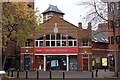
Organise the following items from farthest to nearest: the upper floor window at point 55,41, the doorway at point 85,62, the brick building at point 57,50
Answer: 1. the upper floor window at point 55,41
2. the brick building at point 57,50
3. the doorway at point 85,62

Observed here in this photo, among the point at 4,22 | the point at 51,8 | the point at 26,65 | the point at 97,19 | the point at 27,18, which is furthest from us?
the point at 51,8

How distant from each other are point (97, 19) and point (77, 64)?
85.9 ft

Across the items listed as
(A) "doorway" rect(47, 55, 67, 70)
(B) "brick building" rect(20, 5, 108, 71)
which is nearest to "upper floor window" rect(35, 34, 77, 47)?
(B) "brick building" rect(20, 5, 108, 71)

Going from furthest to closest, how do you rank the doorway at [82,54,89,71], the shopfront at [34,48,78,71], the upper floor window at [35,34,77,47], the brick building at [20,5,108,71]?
1. the upper floor window at [35,34,77,47]
2. the shopfront at [34,48,78,71]
3. the brick building at [20,5,108,71]
4. the doorway at [82,54,89,71]

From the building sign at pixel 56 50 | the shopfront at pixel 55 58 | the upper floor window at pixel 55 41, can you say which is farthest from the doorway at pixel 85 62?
the upper floor window at pixel 55 41

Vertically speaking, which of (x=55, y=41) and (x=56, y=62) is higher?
(x=55, y=41)

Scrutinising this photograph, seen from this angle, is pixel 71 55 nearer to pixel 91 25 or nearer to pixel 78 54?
pixel 78 54

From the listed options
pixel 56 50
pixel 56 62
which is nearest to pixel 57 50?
pixel 56 50

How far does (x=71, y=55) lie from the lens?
A: 60.6m

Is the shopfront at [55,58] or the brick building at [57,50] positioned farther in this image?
the shopfront at [55,58]

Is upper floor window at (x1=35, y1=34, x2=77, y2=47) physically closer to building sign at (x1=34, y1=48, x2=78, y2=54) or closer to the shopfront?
building sign at (x1=34, y1=48, x2=78, y2=54)

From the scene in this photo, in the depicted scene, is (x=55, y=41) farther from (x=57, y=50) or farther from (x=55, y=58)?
(x=55, y=58)

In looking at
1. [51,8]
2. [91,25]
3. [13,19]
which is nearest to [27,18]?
[13,19]

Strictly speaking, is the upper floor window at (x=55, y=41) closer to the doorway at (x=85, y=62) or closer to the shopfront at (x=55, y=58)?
the shopfront at (x=55, y=58)
